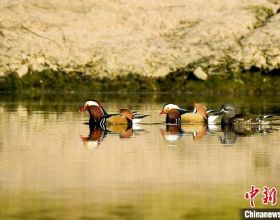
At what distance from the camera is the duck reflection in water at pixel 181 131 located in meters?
41.7

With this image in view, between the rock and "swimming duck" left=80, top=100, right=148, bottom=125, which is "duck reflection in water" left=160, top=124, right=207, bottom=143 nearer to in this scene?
"swimming duck" left=80, top=100, right=148, bottom=125

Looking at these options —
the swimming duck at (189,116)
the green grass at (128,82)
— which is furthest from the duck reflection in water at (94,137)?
the green grass at (128,82)

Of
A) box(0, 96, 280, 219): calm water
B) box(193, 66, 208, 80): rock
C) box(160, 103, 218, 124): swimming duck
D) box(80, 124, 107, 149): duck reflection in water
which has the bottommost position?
box(0, 96, 280, 219): calm water

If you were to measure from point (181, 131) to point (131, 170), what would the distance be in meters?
16.3

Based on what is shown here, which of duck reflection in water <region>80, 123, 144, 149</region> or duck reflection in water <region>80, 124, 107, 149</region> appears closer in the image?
duck reflection in water <region>80, 124, 107, 149</region>

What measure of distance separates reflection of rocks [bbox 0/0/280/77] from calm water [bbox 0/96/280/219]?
43.6 m

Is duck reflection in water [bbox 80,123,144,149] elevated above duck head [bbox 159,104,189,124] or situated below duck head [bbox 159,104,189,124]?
below

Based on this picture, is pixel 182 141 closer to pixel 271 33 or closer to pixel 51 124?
pixel 51 124

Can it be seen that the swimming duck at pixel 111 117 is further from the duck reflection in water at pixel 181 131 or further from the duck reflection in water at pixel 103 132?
the duck reflection in water at pixel 181 131

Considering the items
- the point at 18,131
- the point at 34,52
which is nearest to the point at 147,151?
the point at 18,131

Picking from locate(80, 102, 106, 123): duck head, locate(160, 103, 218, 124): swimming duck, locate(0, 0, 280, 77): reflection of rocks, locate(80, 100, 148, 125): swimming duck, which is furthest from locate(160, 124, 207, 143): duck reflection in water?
locate(0, 0, 280, 77): reflection of rocks

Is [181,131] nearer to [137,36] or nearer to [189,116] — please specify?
[189,116]

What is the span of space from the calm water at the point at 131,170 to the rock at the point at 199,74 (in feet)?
139

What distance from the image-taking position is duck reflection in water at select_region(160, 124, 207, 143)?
41719 millimetres
